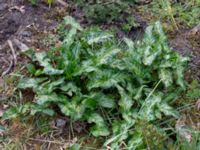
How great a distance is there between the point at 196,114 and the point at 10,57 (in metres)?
1.38

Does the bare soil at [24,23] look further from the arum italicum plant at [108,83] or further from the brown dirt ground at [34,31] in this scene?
the arum italicum plant at [108,83]

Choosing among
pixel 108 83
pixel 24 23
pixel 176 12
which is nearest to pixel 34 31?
pixel 24 23

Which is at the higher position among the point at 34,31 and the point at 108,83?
the point at 34,31

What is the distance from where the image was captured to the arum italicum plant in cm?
294

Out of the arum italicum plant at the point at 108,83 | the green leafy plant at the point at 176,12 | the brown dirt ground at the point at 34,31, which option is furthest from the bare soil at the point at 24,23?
the green leafy plant at the point at 176,12

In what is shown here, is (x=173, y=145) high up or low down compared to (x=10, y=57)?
down

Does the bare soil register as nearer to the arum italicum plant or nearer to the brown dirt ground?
the brown dirt ground

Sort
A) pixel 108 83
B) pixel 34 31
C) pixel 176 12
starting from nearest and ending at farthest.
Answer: pixel 108 83 < pixel 34 31 < pixel 176 12

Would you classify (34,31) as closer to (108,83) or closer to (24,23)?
(24,23)

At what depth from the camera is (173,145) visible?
286cm

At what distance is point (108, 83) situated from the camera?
9.88 ft

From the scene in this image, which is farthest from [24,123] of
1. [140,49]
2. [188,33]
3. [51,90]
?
[188,33]

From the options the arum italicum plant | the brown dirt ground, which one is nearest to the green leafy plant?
the brown dirt ground

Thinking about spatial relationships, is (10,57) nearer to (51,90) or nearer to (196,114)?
(51,90)
